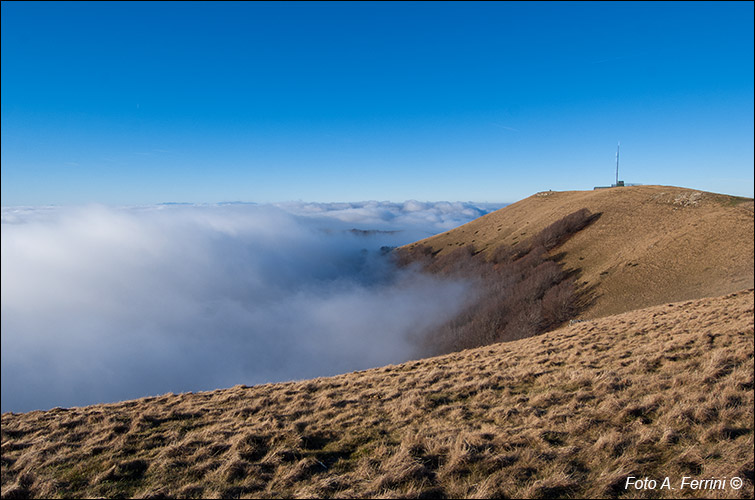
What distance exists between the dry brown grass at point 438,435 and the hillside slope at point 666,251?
2334 millimetres

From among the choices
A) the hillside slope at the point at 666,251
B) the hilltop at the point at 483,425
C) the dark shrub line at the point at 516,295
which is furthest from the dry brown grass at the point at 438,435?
the dark shrub line at the point at 516,295

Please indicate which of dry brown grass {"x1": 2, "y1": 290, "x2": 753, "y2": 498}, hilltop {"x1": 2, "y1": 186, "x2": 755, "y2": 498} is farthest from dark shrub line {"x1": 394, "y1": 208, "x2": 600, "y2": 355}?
dry brown grass {"x1": 2, "y1": 290, "x2": 753, "y2": 498}

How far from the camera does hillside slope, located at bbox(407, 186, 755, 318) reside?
40.3 feet

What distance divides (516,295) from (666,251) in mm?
32982

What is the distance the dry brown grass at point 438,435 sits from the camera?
5312mm

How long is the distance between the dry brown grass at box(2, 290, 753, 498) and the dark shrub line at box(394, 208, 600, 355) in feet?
78.7

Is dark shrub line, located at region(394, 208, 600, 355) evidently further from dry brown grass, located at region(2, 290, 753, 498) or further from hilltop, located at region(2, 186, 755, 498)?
dry brown grass, located at region(2, 290, 753, 498)

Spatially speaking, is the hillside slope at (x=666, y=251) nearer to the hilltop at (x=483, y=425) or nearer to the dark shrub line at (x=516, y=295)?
the hilltop at (x=483, y=425)

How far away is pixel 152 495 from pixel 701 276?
66.9ft

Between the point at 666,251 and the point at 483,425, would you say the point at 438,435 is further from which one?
the point at 666,251

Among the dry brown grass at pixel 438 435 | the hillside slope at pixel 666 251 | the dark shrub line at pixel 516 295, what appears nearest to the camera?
the dry brown grass at pixel 438 435

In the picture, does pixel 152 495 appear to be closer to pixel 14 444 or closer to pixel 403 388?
pixel 14 444

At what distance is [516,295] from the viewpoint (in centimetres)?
4853

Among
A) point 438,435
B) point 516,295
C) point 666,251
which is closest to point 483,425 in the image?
point 438,435
